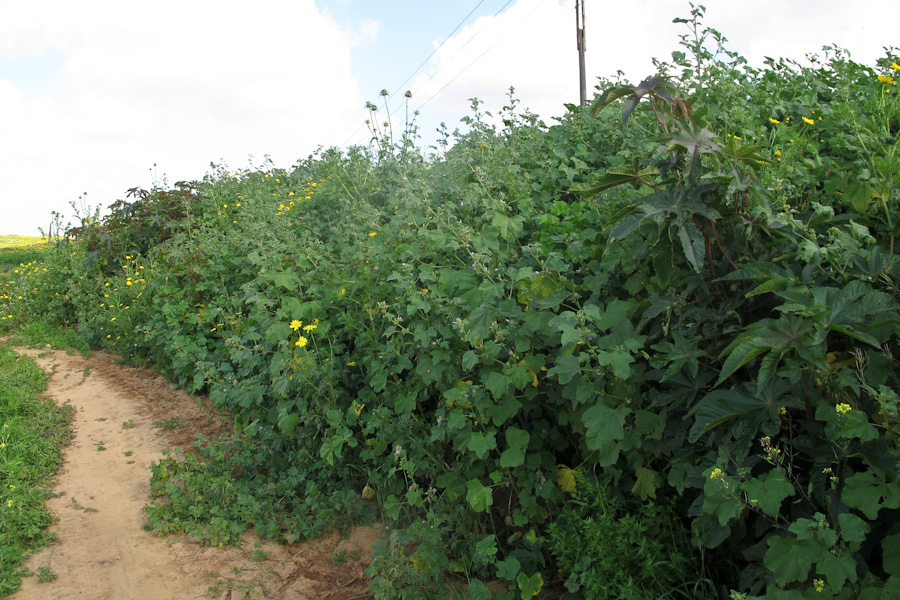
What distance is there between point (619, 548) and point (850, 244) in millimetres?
1592

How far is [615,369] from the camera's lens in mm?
2529

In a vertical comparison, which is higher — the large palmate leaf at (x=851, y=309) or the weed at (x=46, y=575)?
the large palmate leaf at (x=851, y=309)

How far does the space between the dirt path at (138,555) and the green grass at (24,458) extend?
9 centimetres

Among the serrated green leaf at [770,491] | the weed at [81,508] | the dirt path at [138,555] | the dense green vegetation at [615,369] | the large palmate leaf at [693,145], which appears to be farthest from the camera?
the weed at [81,508]

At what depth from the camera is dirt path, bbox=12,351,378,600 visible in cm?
345

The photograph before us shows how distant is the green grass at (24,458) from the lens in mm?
3883

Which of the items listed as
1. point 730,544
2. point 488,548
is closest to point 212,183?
point 488,548

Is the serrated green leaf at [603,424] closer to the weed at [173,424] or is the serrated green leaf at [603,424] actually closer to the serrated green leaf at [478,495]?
the serrated green leaf at [478,495]

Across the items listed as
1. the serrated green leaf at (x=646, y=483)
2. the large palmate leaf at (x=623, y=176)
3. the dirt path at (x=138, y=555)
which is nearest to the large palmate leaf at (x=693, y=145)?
the large palmate leaf at (x=623, y=176)

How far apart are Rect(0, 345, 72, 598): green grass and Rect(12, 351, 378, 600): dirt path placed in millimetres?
95

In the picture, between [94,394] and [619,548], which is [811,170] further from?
[94,394]

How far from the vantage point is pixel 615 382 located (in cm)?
275

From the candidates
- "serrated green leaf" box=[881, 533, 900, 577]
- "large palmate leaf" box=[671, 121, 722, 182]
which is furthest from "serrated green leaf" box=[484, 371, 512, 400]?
"serrated green leaf" box=[881, 533, 900, 577]

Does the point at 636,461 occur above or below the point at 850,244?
below
